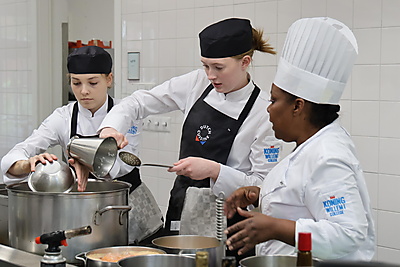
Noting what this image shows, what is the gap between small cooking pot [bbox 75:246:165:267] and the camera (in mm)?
1624

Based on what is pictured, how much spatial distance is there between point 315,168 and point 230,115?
808mm

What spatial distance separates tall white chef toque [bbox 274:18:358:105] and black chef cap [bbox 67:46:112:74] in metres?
1.07

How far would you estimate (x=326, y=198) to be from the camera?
157cm

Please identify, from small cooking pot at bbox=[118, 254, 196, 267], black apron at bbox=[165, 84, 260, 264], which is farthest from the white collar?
small cooking pot at bbox=[118, 254, 196, 267]

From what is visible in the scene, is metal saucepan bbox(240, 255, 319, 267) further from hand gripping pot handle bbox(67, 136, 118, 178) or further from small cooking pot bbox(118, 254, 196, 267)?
hand gripping pot handle bbox(67, 136, 118, 178)

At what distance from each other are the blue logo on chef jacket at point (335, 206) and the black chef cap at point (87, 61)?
1323 mm

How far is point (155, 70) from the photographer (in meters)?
4.15

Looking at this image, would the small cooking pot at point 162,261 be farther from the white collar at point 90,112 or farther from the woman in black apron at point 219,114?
the white collar at point 90,112

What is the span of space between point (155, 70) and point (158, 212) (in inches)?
70.3

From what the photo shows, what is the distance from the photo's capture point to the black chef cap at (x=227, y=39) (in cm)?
227

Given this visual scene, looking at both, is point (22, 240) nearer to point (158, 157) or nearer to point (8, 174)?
point (8, 174)

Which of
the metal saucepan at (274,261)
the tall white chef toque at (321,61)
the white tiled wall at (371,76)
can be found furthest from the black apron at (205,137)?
→ the white tiled wall at (371,76)

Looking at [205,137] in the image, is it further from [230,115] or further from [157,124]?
[157,124]

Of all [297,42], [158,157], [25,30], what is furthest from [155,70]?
[297,42]
